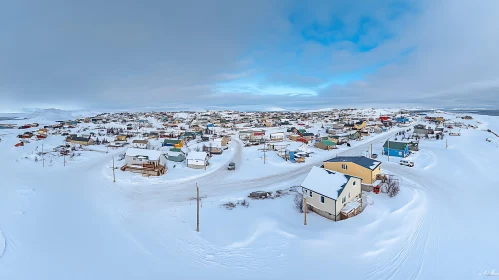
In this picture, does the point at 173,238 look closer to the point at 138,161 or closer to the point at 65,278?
the point at 65,278

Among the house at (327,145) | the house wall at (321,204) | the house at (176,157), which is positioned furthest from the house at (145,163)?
the house at (327,145)

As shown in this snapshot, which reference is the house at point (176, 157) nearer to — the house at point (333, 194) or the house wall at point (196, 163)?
the house wall at point (196, 163)

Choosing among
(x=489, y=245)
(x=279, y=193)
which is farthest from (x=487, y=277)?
(x=279, y=193)

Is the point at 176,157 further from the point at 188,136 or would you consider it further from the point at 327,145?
the point at 327,145

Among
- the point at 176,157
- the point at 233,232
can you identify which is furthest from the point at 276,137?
the point at 233,232

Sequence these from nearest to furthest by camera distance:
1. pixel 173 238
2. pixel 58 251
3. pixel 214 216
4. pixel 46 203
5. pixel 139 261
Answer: pixel 139 261 → pixel 58 251 → pixel 173 238 → pixel 214 216 → pixel 46 203

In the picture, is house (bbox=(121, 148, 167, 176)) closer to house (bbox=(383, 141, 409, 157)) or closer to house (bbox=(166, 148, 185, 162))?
house (bbox=(166, 148, 185, 162))

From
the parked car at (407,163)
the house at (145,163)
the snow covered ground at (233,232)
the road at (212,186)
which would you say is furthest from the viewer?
the parked car at (407,163)

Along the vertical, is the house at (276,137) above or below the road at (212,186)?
above
